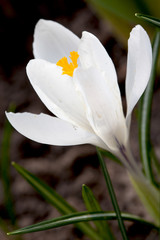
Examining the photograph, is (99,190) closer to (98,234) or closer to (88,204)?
(98,234)

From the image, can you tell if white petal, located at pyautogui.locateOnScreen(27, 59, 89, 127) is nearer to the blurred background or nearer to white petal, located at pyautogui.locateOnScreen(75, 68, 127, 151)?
white petal, located at pyautogui.locateOnScreen(75, 68, 127, 151)

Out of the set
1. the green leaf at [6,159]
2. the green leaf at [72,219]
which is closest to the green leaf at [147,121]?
the green leaf at [72,219]

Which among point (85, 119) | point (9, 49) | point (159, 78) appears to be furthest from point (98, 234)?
point (9, 49)

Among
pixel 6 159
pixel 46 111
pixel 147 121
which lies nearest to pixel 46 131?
pixel 147 121

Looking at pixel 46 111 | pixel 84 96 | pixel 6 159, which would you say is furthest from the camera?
pixel 46 111

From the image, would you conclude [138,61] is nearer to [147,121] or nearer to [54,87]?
[54,87]

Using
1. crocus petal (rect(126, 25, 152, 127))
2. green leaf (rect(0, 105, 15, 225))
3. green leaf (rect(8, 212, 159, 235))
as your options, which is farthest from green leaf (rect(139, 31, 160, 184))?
green leaf (rect(0, 105, 15, 225))
